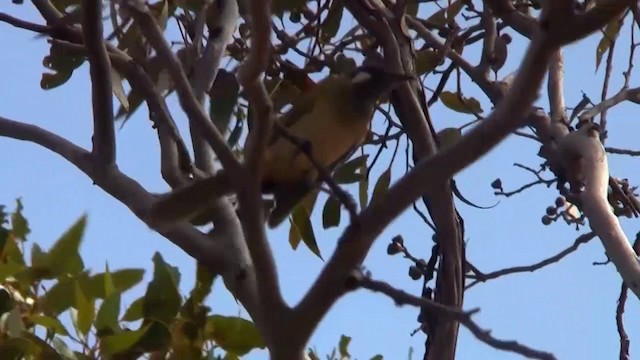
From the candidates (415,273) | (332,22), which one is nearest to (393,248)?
(415,273)

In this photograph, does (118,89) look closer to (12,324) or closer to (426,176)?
(12,324)

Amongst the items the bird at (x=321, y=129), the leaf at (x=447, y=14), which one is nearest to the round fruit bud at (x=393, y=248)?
the bird at (x=321, y=129)

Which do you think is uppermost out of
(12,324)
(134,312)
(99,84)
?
(99,84)

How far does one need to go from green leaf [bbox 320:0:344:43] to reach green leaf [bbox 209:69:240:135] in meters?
0.62

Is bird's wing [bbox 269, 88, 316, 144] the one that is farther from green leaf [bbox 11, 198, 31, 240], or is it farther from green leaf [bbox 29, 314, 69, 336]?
green leaf [bbox 29, 314, 69, 336]

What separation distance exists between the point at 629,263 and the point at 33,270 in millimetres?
1015

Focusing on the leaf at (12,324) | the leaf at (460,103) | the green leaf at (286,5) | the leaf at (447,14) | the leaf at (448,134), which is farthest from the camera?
the leaf at (447,14)

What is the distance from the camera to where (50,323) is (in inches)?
56.5

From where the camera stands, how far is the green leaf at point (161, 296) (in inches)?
59.3

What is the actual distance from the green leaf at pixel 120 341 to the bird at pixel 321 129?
0.54 metres

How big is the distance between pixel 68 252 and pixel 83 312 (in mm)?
129

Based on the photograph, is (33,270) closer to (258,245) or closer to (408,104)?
(258,245)

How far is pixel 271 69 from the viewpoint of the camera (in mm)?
2332

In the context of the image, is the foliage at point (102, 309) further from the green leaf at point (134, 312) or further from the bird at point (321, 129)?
the bird at point (321, 129)
